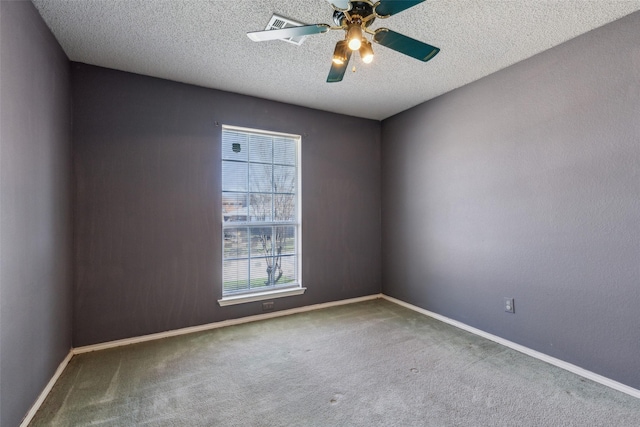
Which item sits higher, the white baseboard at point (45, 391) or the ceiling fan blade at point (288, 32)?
the ceiling fan blade at point (288, 32)

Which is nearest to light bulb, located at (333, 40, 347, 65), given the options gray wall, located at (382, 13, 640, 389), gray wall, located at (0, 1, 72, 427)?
gray wall, located at (0, 1, 72, 427)

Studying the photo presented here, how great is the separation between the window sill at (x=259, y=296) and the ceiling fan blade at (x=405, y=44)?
2.76 metres

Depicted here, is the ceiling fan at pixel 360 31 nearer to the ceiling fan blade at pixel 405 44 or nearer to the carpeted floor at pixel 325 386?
the ceiling fan blade at pixel 405 44

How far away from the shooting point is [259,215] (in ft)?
11.5

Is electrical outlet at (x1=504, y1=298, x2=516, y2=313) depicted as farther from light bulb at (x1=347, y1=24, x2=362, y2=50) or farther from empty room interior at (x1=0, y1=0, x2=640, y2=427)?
light bulb at (x1=347, y1=24, x2=362, y2=50)

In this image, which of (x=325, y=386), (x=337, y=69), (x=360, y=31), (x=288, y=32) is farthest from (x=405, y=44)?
(x=325, y=386)

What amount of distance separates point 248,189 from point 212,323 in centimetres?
150

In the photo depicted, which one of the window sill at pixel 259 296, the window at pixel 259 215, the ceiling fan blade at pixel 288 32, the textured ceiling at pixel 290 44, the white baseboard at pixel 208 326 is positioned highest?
the textured ceiling at pixel 290 44

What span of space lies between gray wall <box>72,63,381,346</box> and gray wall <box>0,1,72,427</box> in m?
0.19

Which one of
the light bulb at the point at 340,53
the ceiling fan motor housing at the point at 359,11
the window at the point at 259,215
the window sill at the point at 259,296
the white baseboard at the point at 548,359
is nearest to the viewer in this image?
the ceiling fan motor housing at the point at 359,11

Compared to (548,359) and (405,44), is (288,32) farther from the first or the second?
(548,359)

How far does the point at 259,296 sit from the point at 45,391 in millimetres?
1831

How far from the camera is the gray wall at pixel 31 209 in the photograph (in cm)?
157

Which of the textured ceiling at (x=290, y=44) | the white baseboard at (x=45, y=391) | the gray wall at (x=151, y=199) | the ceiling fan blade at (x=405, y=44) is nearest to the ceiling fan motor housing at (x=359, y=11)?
the ceiling fan blade at (x=405, y=44)
